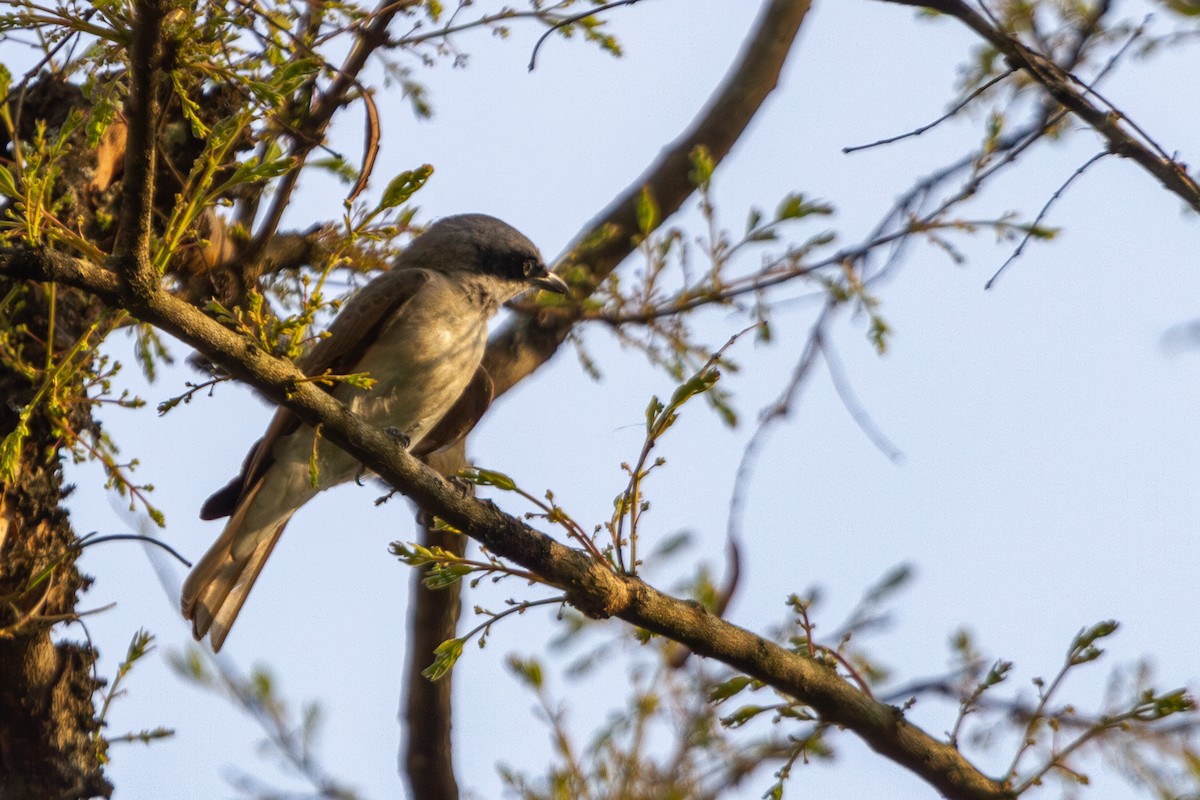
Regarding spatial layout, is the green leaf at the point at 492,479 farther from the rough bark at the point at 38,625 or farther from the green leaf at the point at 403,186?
the rough bark at the point at 38,625

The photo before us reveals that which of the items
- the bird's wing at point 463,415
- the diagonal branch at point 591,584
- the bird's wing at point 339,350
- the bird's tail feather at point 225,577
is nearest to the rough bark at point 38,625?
the bird's tail feather at point 225,577

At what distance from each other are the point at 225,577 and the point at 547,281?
212 centimetres

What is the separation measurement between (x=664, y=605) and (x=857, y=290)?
1.61m

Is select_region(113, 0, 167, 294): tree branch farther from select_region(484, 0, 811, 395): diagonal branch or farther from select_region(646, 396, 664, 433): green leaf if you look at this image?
select_region(484, 0, 811, 395): diagonal branch

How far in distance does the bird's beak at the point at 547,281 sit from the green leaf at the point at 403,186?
3.15 m

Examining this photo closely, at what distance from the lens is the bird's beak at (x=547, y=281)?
19.9ft

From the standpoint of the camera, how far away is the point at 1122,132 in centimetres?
317

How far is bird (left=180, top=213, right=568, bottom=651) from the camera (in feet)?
16.7

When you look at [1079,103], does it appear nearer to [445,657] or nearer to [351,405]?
[445,657]

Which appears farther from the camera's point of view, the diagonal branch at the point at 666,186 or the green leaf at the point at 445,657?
the diagonal branch at the point at 666,186

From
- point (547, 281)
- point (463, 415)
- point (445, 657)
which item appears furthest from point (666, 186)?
point (445, 657)

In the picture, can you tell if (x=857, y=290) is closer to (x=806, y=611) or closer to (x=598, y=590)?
(x=806, y=611)

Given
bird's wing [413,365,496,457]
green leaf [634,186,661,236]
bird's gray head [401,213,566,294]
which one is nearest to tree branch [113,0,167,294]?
green leaf [634,186,661,236]

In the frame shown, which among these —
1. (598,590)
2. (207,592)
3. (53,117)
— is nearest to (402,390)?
(207,592)
